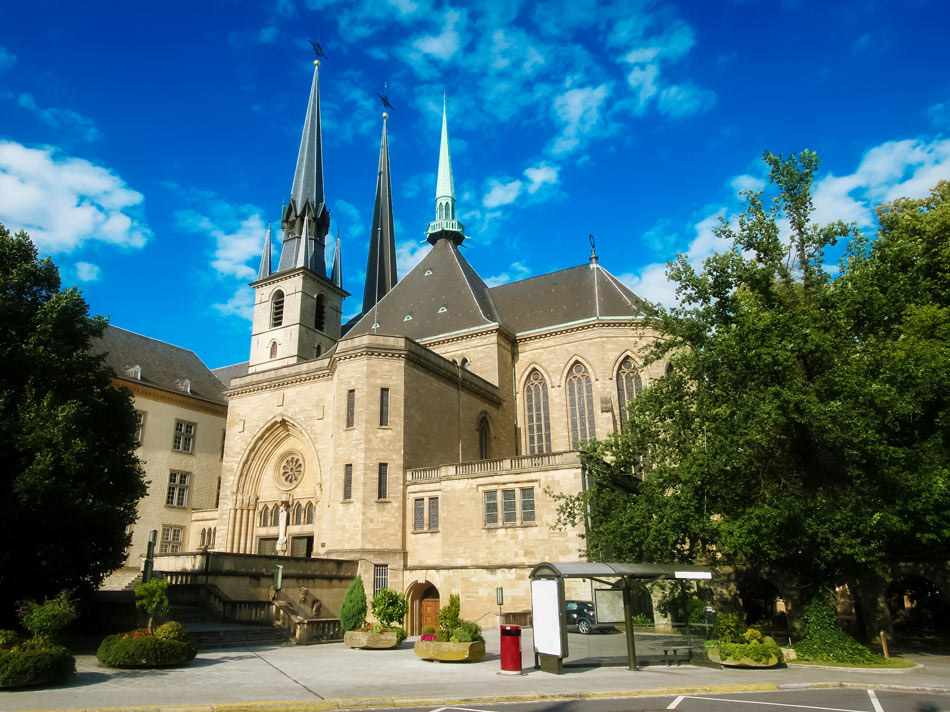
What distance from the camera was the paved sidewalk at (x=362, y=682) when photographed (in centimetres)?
1007

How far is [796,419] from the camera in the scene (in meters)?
16.7

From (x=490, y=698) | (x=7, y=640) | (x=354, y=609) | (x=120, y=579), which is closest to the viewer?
(x=490, y=698)

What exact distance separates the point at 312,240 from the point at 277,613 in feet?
104

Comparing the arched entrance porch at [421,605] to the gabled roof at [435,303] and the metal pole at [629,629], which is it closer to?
the metal pole at [629,629]

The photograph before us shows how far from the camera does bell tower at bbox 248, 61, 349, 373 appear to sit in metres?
44.8

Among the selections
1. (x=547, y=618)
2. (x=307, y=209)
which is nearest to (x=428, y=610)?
(x=547, y=618)

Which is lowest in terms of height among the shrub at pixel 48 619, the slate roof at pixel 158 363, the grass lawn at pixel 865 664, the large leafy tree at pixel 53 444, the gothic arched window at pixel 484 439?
the grass lawn at pixel 865 664

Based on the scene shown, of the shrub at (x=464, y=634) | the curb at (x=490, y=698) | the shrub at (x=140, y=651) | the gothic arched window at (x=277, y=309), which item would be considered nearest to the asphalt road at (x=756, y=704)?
the curb at (x=490, y=698)

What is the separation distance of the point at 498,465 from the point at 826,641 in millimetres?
13334

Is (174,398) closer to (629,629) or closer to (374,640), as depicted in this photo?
(374,640)

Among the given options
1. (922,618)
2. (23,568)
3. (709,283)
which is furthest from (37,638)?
(922,618)

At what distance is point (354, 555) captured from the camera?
27203 mm

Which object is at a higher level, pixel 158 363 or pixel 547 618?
pixel 158 363

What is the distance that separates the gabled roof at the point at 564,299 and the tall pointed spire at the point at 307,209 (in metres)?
13.5
